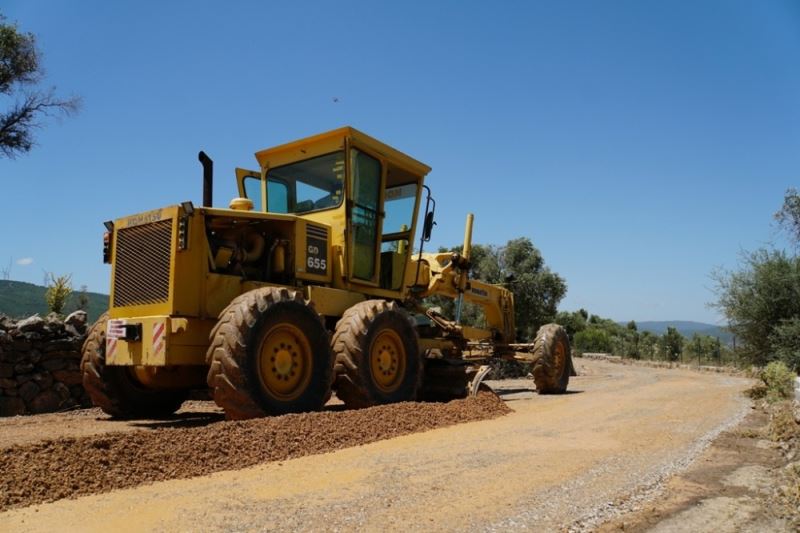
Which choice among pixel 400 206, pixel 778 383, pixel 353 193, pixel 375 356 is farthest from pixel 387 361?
pixel 778 383

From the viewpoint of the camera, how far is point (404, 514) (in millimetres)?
3686

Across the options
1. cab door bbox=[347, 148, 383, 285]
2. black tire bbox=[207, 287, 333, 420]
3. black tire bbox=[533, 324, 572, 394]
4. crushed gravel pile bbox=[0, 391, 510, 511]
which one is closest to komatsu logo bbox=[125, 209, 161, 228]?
black tire bbox=[207, 287, 333, 420]

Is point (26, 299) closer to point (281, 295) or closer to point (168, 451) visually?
point (281, 295)

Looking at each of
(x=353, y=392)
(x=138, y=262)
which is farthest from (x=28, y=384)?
(x=353, y=392)

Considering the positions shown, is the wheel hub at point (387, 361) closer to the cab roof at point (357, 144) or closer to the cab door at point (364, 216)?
the cab door at point (364, 216)

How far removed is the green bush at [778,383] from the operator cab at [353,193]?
6.00 meters

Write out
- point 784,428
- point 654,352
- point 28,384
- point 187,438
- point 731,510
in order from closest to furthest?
1. point 731,510
2. point 187,438
3. point 784,428
4. point 28,384
5. point 654,352

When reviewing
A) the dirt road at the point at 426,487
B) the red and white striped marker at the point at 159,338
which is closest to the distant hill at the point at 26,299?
the red and white striped marker at the point at 159,338

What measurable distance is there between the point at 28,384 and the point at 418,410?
637 cm

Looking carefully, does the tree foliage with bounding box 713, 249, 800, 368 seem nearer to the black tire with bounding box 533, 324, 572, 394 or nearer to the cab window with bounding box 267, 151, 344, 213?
the black tire with bounding box 533, 324, 572, 394

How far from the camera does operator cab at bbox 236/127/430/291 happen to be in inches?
352

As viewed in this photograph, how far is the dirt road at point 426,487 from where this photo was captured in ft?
11.7

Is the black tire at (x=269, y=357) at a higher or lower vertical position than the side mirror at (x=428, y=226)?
lower

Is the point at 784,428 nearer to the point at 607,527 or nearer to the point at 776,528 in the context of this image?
the point at 776,528
